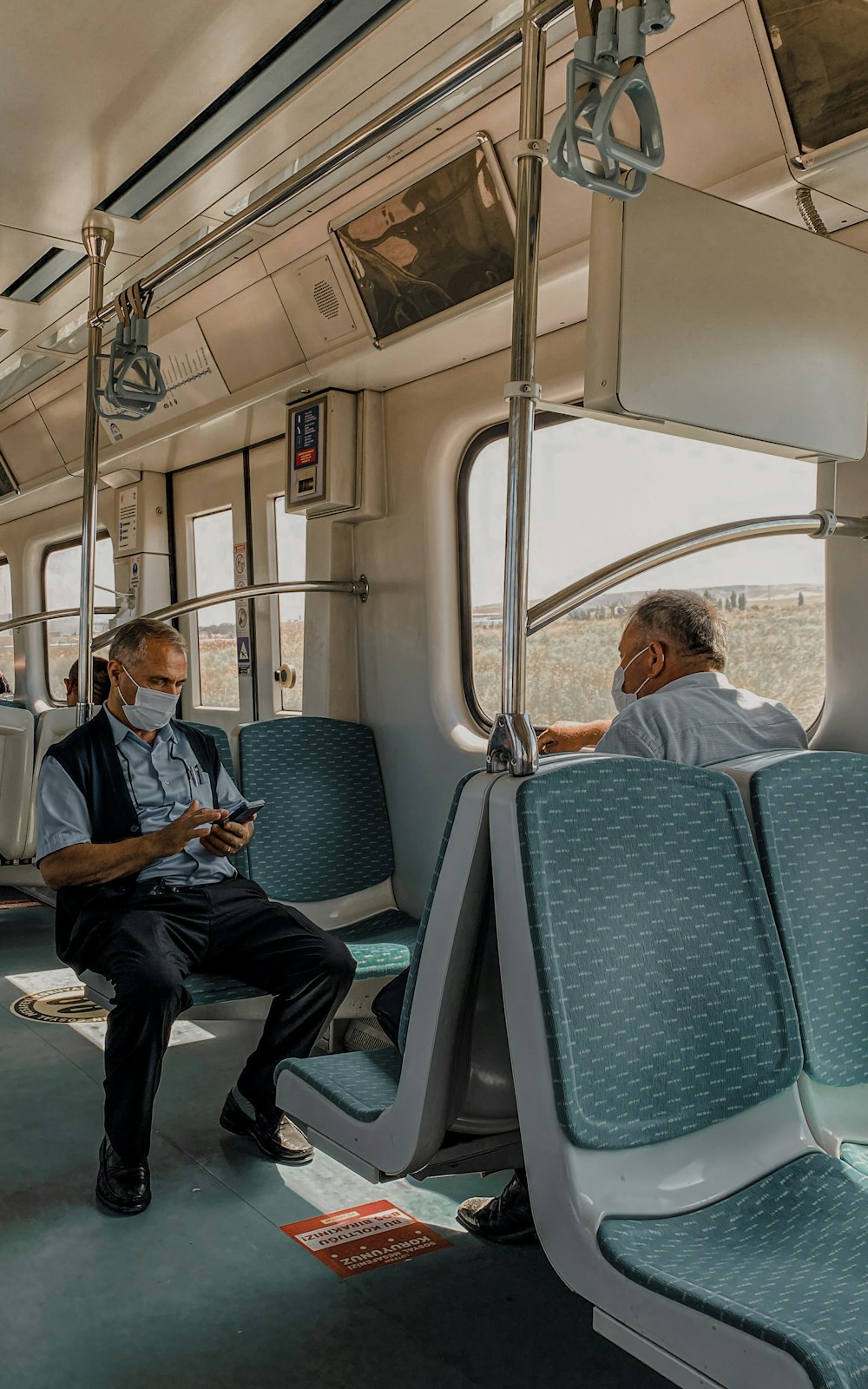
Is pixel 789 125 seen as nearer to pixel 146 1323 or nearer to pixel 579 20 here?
pixel 579 20

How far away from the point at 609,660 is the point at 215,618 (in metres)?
2.83

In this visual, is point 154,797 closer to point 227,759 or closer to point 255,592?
point 227,759

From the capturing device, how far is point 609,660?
3.80 meters

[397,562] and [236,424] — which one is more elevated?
[236,424]

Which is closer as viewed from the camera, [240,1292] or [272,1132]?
[240,1292]

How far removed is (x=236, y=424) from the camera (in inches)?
198

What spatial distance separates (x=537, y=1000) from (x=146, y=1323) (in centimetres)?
126

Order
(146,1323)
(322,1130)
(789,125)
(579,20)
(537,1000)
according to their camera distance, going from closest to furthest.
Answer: (537,1000)
(579,20)
(322,1130)
(146,1323)
(789,125)

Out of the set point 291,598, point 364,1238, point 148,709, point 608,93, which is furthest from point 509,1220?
point 291,598

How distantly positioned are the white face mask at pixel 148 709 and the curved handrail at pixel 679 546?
1.34 meters

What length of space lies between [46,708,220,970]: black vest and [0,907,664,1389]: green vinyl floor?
0.58 m

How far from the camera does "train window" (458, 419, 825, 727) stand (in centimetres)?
312

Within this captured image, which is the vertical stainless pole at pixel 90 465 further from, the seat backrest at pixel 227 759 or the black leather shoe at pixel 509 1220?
the black leather shoe at pixel 509 1220

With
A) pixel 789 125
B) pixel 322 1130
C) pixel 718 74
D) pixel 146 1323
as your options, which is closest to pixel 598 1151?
pixel 322 1130
